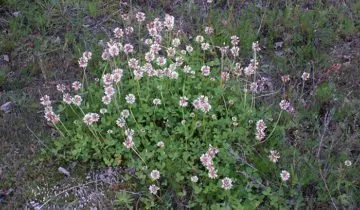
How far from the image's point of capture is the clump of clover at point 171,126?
149 inches

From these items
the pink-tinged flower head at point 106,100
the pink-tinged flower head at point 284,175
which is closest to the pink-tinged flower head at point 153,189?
the pink-tinged flower head at point 106,100

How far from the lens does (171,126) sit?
4.08 meters

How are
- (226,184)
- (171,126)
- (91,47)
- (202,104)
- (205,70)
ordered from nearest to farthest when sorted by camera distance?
(226,184)
(202,104)
(171,126)
(205,70)
(91,47)

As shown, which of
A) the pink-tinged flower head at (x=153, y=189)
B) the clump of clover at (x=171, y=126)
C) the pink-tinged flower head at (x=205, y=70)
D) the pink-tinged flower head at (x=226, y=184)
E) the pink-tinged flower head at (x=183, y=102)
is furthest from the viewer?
the pink-tinged flower head at (x=205, y=70)

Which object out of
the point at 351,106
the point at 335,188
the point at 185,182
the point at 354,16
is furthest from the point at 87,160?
the point at 354,16

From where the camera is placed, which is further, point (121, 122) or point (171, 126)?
point (171, 126)

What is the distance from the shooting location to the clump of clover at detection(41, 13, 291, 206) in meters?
3.77

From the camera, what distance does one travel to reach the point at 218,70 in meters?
4.55

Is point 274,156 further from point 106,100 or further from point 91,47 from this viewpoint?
point 91,47

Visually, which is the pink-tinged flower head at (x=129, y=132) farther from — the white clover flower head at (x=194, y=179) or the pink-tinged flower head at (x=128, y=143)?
the white clover flower head at (x=194, y=179)

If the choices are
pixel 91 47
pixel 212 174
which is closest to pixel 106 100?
pixel 212 174

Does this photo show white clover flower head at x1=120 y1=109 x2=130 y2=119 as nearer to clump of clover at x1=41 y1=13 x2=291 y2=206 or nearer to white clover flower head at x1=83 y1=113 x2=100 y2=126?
clump of clover at x1=41 y1=13 x2=291 y2=206

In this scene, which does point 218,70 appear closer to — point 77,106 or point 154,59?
point 154,59

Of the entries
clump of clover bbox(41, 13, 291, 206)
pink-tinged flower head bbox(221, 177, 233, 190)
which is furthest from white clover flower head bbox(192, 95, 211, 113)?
pink-tinged flower head bbox(221, 177, 233, 190)
